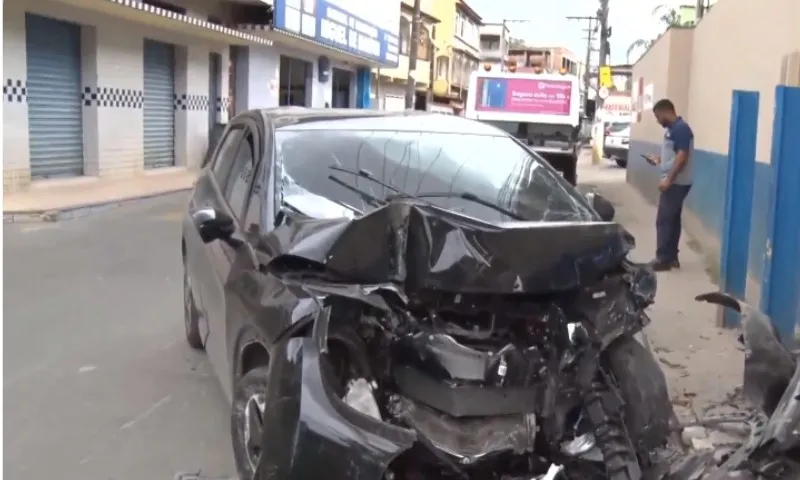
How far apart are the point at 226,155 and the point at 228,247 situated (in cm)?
120

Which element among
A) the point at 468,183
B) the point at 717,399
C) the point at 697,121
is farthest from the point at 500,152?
the point at 697,121

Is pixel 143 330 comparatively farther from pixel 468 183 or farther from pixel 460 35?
pixel 460 35

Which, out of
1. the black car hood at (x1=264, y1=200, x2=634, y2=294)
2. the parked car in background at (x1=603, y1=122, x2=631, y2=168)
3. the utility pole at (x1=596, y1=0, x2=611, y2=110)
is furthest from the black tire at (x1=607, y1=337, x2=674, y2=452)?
the utility pole at (x1=596, y1=0, x2=611, y2=110)

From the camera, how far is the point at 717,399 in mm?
5406

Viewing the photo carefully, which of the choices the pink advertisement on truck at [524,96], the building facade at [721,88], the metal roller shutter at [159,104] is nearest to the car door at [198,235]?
the building facade at [721,88]

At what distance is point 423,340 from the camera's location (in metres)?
3.37

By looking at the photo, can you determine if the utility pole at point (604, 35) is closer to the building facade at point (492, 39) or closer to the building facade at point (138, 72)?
the building facade at point (138, 72)

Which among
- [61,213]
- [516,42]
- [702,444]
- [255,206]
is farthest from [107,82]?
[516,42]

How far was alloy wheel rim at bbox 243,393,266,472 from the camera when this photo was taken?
3.49 metres

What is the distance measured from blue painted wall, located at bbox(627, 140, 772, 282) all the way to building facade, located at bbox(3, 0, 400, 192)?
9012mm

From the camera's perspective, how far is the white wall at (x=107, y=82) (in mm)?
12727

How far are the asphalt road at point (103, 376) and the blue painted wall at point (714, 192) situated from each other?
430 centimetres

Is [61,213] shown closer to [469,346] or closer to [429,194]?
[429,194]

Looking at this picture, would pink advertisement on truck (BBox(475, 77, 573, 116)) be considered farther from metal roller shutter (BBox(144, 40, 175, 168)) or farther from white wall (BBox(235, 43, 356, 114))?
metal roller shutter (BBox(144, 40, 175, 168))
